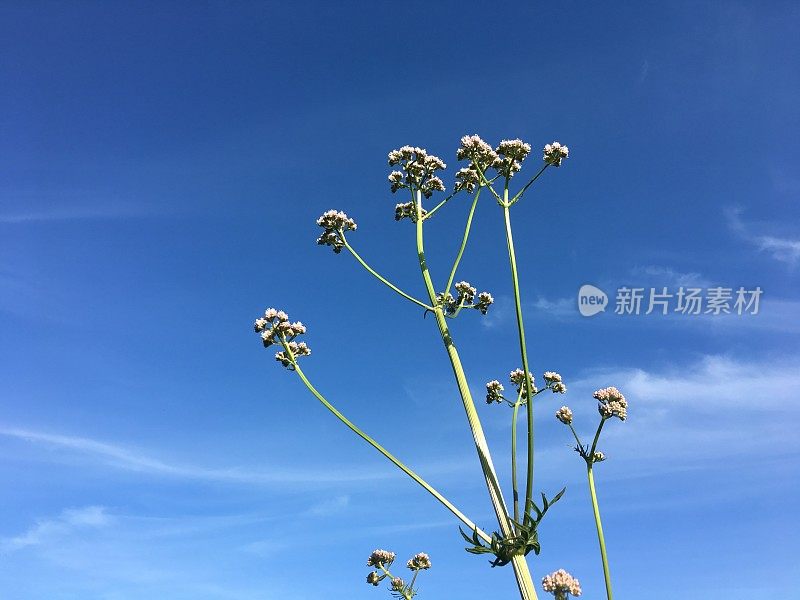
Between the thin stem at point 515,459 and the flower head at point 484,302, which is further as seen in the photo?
the flower head at point 484,302

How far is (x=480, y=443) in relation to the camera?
215 inches

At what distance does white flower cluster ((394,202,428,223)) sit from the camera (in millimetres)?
7486

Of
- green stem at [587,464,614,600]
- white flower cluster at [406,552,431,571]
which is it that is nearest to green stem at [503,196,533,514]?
green stem at [587,464,614,600]

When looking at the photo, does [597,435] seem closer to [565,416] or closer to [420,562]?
[565,416]

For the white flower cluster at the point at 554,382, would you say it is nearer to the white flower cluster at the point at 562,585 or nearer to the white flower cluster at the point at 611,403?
the white flower cluster at the point at 611,403

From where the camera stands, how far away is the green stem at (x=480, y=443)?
486 centimetres

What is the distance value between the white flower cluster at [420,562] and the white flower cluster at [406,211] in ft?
25.9

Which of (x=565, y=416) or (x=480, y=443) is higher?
(x=565, y=416)

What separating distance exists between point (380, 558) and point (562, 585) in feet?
28.2

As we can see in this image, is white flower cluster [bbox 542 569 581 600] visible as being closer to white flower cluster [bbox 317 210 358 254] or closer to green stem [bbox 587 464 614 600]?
green stem [bbox 587 464 614 600]

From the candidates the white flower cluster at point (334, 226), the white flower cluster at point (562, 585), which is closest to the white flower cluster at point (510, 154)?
the white flower cluster at point (334, 226)

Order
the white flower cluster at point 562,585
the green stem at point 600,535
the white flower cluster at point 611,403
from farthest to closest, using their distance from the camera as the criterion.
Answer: the white flower cluster at point 611,403 < the green stem at point 600,535 < the white flower cluster at point 562,585

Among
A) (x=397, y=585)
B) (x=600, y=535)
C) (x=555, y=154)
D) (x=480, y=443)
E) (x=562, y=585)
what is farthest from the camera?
(x=397, y=585)

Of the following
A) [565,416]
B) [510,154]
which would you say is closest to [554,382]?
[565,416]
